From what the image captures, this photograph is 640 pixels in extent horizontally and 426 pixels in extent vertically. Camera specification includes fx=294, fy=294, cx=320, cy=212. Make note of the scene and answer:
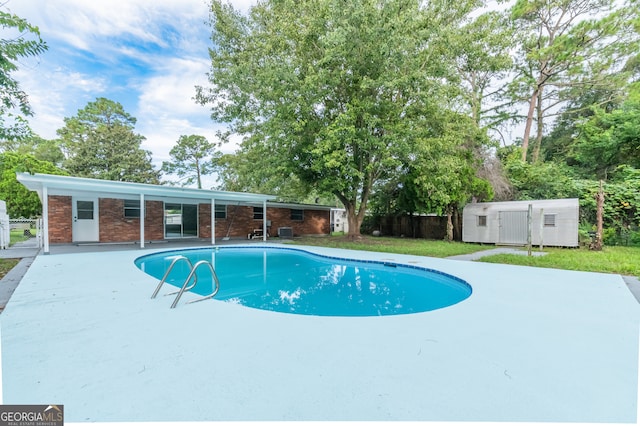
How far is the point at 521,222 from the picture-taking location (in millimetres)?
11430

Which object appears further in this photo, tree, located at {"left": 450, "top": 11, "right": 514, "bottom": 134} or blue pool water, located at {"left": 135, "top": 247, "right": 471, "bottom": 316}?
tree, located at {"left": 450, "top": 11, "right": 514, "bottom": 134}

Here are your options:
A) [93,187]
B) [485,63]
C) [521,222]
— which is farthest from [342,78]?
[93,187]

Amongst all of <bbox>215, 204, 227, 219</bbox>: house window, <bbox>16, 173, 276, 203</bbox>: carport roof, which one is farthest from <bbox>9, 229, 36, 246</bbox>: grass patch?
<bbox>215, 204, 227, 219</bbox>: house window

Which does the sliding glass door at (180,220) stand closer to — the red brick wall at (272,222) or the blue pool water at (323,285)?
the red brick wall at (272,222)

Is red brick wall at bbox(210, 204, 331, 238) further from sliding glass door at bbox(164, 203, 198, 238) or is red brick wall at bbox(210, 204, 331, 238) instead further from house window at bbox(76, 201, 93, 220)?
house window at bbox(76, 201, 93, 220)

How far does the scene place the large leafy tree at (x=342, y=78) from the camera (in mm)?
9867

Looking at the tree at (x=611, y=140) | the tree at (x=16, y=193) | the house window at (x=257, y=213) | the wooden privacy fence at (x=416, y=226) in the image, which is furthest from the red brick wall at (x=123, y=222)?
the tree at (x=611, y=140)

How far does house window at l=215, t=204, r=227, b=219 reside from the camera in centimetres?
1448

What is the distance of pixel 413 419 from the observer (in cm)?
172

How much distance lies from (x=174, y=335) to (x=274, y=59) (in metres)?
11.4

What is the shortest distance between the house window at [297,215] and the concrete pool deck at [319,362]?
1338 centimetres

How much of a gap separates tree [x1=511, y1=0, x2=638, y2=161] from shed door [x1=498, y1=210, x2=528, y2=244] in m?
7.51

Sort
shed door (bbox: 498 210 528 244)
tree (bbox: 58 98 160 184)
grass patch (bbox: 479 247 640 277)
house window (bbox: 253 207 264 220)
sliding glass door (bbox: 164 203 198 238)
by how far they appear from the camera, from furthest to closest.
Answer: tree (bbox: 58 98 160 184) → house window (bbox: 253 207 264 220) → sliding glass door (bbox: 164 203 198 238) → shed door (bbox: 498 210 528 244) → grass patch (bbox: 479 247 640 277)

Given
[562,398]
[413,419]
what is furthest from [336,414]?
[562,398]
